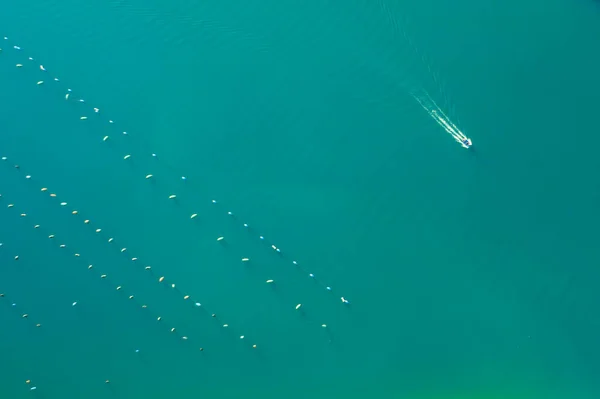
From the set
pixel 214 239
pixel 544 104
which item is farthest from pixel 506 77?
pixel 214 239

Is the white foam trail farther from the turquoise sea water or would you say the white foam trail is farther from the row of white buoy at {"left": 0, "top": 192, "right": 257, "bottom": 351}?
the row of white buoy at {"left": 0, "top": 192, "right": 257, "bottom": 351}

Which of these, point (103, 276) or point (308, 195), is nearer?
point (308, 195)

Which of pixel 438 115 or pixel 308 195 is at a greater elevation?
pixel 438 115

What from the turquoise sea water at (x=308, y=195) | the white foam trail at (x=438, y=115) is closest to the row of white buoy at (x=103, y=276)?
the turquoise sea water at (x=308, y=195)

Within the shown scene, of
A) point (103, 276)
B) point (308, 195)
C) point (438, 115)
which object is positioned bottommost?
point (103, 276)

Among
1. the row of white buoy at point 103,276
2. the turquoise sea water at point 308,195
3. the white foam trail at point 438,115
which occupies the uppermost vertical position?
the white foam trail at point 438,115

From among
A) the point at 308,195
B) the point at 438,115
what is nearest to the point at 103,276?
the point at 308,195

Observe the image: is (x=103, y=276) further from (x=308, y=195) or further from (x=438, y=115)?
(x=438, y=115)

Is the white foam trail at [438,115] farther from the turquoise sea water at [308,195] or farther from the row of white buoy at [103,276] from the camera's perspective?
the row of white buoy at [103,276]
